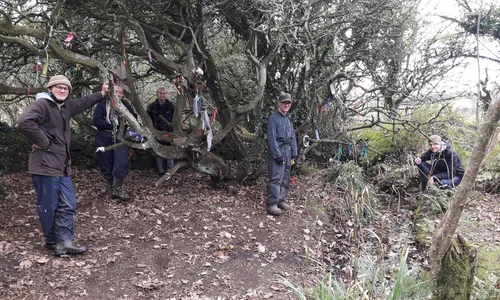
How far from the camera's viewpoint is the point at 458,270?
306 centimetres

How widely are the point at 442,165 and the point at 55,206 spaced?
7.57 meters

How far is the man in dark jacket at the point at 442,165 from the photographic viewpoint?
7414 mm

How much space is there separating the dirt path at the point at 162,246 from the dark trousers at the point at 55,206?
1.03ft

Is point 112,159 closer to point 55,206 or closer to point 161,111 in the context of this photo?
point 161,111

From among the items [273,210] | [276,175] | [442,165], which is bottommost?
[273,210]

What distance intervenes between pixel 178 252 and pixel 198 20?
4.97m

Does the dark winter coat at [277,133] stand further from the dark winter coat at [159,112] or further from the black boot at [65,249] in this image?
the black boot at [65,249]

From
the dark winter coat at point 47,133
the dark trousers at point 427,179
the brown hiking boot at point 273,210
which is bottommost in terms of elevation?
the brown hiking boot at point 273,210

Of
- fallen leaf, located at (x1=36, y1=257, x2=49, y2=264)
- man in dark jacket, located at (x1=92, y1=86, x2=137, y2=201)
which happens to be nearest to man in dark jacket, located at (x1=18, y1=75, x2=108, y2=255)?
fallen leaf, located at (x1=36, y1=257, x2=49, y2=264)

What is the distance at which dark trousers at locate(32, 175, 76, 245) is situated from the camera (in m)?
4.54

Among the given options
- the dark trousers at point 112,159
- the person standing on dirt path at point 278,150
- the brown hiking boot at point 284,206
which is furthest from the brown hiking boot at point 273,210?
the dark trousers at point 112,159

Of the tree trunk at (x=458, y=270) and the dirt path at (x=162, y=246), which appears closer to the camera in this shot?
the tree trunk at (x=458, y=270)

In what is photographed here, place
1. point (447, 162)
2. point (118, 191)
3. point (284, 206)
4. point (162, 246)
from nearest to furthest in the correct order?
point (162, 246) < point (284, 206) < point (118, 191) < point (447, 162)

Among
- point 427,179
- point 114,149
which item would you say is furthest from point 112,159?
point 427,179
